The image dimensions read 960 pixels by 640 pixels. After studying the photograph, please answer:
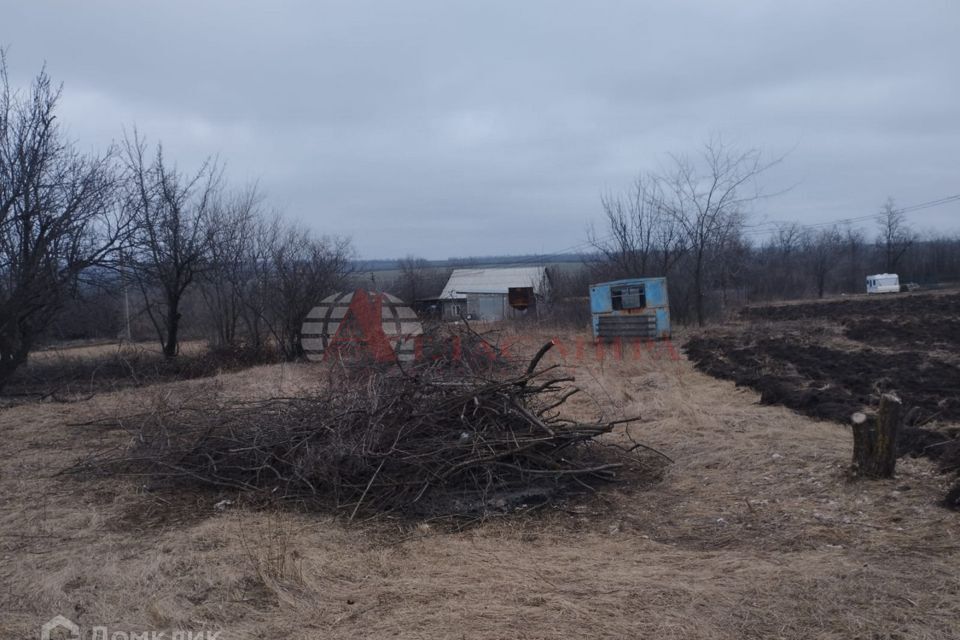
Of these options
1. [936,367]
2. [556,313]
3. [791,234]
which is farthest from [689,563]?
[791,234]

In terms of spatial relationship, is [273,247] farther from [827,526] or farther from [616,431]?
[827,526]

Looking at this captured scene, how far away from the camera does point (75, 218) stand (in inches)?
519

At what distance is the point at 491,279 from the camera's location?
4094 cm

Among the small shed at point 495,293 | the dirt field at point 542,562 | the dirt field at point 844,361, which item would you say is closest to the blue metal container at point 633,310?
the dirt field at point 844,361

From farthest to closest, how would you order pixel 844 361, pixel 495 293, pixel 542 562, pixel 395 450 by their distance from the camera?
pixel 495 293 → pixel 844 361 → pixel 395 450 → pixel 542 562

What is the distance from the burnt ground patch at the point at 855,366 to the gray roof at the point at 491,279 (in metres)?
16.0

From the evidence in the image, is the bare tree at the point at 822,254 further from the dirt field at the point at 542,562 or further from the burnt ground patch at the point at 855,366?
the dirt field at the point at 542,562

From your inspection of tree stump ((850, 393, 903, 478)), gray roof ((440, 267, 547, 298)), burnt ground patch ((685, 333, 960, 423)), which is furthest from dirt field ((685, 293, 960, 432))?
gray roof ((440, 267, 547, 298))

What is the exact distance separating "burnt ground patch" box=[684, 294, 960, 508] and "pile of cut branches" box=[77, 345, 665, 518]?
2833 mm

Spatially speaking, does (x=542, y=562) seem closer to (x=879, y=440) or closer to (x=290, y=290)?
(x=879, y=440)

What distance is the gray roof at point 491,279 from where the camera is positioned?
38.6 metres

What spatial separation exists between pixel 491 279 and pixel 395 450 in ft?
114

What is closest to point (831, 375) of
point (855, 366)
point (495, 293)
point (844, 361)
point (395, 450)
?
point (855, 366)

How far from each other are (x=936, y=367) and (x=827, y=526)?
945cm
